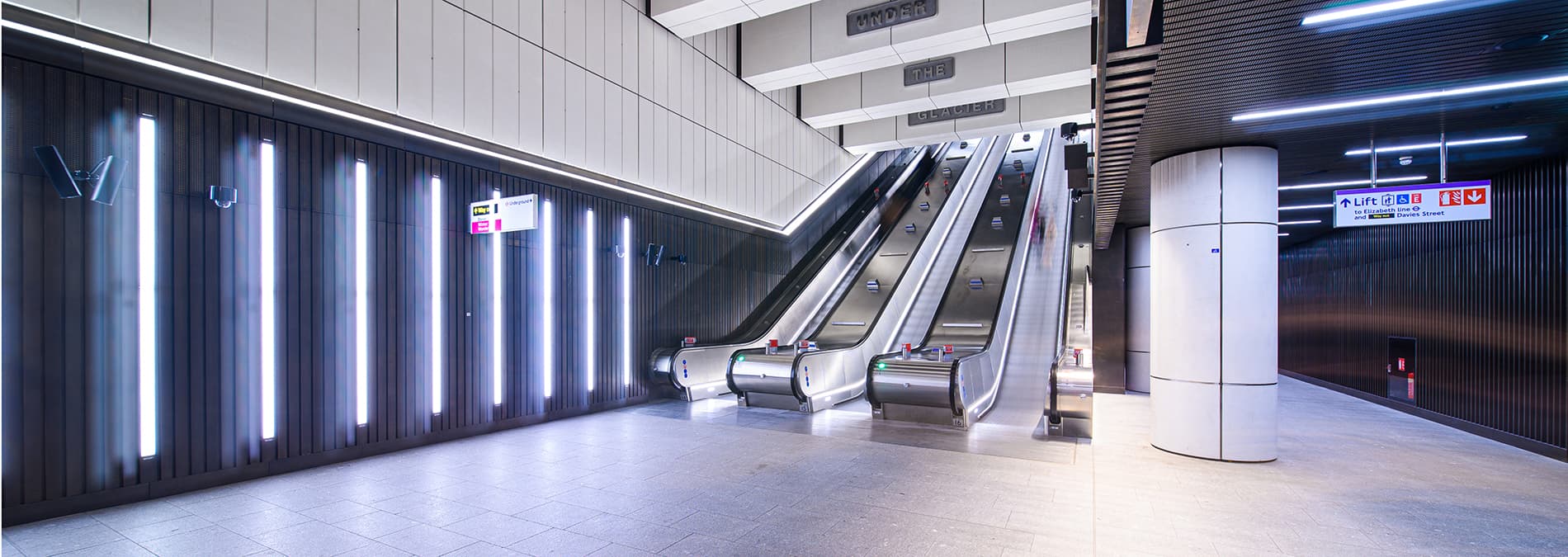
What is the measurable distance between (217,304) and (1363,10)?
8389mm

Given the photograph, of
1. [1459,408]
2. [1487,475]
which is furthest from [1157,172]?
[1459,408]

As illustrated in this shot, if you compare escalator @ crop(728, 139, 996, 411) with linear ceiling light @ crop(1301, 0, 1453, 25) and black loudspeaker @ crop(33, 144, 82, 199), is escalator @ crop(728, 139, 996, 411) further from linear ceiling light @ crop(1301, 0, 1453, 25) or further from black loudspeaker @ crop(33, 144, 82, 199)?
black loudspeaker @ crop(33, 144, 82, 199)

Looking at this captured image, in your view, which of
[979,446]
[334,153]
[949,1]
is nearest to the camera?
[334,153]

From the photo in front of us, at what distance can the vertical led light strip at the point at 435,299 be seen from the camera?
25.8ft

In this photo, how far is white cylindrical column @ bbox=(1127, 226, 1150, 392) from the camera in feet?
40.2

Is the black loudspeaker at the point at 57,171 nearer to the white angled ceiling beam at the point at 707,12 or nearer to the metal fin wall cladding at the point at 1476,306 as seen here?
the white angled ceiling beam at the point at 707,12

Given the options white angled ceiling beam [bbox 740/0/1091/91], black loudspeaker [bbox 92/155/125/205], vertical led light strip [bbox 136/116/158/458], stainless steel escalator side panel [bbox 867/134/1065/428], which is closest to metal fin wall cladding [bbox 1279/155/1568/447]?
white angled ceiling beam [bbox 740/0/1091/91]

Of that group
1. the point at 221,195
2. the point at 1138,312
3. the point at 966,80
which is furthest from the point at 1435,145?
the point at 221,195

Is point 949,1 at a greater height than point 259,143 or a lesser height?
greater

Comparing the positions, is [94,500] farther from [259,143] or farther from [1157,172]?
[1157,172]

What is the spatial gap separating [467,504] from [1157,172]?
713 centimetres

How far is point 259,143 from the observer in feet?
21.1

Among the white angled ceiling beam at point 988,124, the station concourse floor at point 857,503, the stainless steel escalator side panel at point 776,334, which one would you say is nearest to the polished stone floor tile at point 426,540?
the station concourse floor at point 857,503

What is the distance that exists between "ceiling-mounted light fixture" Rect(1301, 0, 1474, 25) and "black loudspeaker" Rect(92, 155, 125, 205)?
321 inches
